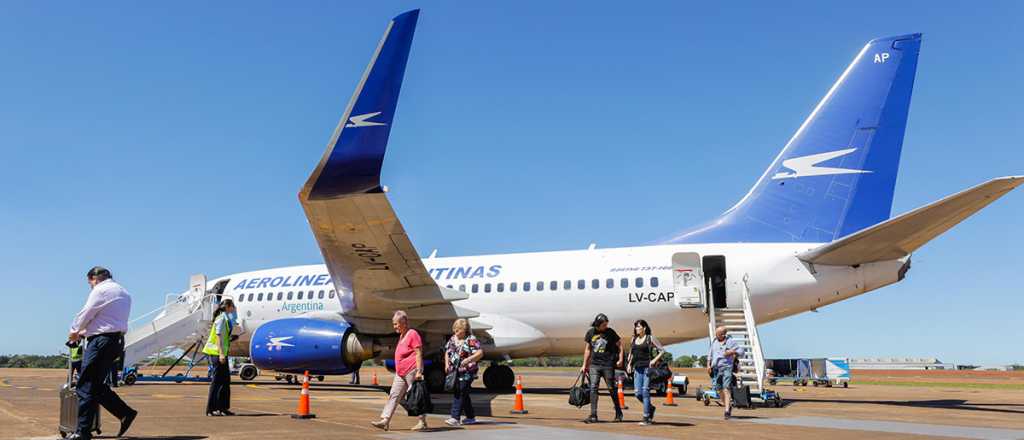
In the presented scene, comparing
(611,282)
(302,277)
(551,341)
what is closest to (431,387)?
(551,341)

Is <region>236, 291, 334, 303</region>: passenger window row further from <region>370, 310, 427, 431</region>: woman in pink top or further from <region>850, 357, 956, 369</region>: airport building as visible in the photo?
<region>850, 357, 956, 369</region>: airport building

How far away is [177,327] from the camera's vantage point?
2183 cm

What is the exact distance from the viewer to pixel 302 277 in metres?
21.6

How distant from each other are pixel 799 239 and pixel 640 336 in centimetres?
691

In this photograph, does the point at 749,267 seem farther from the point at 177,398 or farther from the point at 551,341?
the point at 177,398

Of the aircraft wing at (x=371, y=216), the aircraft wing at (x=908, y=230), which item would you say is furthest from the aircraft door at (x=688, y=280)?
the aircraft wing at (x=371, y=216)

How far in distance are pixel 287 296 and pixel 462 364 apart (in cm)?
1314

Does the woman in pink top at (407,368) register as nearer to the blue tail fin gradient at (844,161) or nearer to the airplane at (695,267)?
the airplane at (695,267)

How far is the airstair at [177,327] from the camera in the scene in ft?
69.2

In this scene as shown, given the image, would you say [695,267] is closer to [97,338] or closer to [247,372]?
[97,338]

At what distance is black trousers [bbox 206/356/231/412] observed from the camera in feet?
33.5

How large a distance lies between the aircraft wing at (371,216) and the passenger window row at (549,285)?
1.27 m

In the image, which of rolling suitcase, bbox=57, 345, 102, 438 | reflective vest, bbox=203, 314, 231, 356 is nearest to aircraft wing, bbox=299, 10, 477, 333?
reflective vest, bbox=203, 314, 231, 356

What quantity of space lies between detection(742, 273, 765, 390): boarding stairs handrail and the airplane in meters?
0.12
